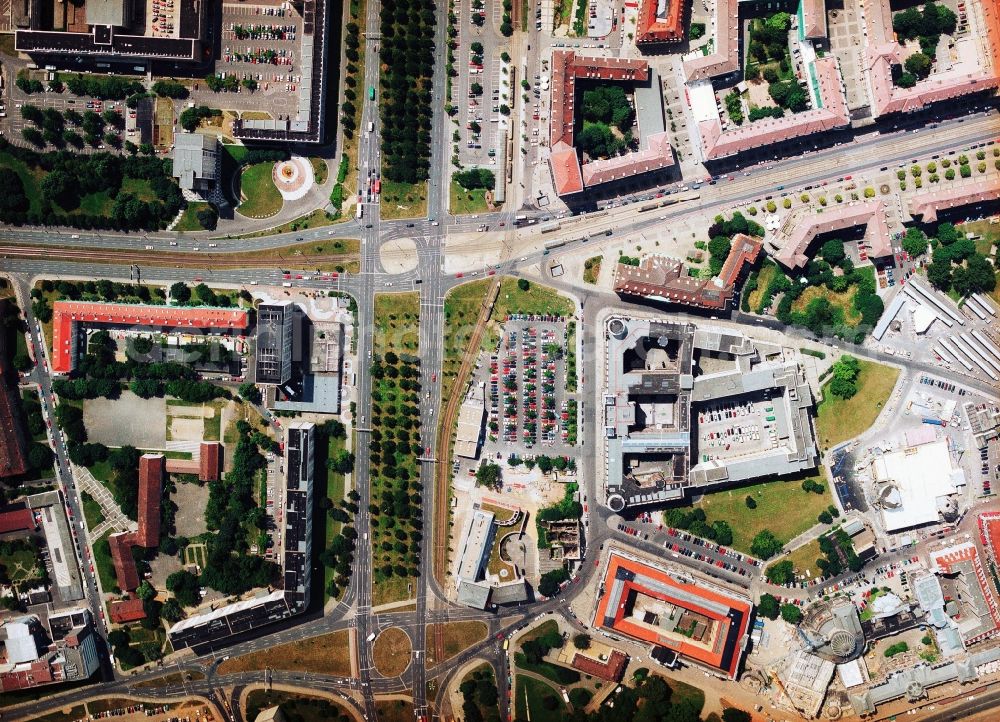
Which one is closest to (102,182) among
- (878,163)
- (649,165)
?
(649,165)

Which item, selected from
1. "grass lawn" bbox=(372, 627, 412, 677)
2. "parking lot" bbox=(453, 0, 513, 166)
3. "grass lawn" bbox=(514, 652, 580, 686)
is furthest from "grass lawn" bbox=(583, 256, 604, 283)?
"grass lawn" bbox=(372, 627, 412, 677)

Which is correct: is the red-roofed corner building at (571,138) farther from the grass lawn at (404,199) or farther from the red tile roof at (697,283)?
the grass lawn at (404,199)

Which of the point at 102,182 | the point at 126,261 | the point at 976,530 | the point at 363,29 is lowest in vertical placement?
the point at 976,530

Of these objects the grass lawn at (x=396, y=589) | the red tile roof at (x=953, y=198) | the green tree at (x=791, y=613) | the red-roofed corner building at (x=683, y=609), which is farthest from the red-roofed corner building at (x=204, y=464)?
the red tile roof at (x=953, y=198)

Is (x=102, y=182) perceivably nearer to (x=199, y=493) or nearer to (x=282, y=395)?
(x=282, y=395)

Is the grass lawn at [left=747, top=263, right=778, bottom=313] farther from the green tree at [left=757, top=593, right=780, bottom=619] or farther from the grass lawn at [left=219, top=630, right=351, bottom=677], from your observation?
the grass lawn at [left=219, top=630, right=351, bottom=677]

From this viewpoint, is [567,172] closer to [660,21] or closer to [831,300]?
[660,21]

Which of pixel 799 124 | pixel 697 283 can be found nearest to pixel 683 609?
pixel 697 283
